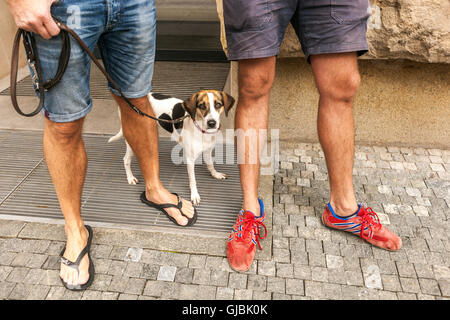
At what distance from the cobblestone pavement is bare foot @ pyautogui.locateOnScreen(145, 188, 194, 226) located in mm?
291

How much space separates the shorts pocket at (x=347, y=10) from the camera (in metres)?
1.83

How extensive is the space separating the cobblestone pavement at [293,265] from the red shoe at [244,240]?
0.18 feet

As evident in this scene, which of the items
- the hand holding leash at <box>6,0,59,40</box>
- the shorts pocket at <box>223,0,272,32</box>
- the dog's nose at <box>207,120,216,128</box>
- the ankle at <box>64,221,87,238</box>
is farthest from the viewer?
the dog's nose at <box>207,120,216,128</box>

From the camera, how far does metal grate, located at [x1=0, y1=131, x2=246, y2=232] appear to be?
2.54 metres

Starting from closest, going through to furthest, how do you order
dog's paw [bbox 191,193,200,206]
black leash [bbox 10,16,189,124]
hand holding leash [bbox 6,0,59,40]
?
hand holding leash [bbox 6,0,59,40]
black leash [bbox 10,16,189,124]
dog's paw [bbox 191,193,200,206]

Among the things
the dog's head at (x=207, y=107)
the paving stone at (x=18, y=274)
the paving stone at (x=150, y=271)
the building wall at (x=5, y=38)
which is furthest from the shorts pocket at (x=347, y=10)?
the building wall at (x=5, y=38)

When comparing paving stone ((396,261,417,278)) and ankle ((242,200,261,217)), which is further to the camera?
ankle ((242,200,261,217))

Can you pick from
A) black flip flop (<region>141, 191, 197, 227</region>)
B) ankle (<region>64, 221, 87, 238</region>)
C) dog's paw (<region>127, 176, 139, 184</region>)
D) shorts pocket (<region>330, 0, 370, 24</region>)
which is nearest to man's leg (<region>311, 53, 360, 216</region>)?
shorts pocket (<region>330, 0, 370, 24</region>)

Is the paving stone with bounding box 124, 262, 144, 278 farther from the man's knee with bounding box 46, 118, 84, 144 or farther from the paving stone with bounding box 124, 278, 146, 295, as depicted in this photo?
the man's knee with bounding box 46, 118, 84, 144

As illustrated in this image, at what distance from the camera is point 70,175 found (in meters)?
2.02

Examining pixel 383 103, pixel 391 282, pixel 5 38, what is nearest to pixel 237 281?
pixel 391 282

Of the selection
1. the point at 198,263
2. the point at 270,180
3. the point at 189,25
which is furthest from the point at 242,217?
the point at 189,25

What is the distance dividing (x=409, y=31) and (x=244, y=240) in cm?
190
